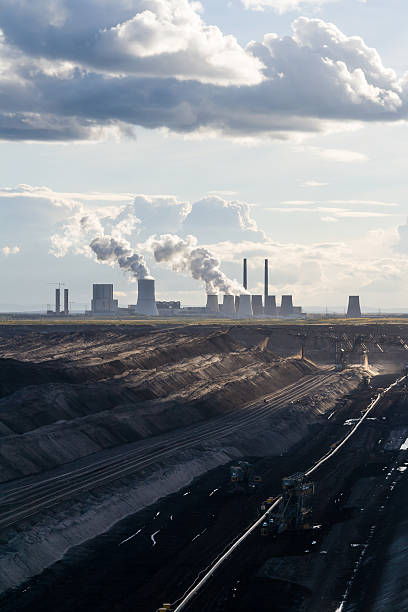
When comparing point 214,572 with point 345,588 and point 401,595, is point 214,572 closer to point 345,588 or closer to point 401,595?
point 345,588

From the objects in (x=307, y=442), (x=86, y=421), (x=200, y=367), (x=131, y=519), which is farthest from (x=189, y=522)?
(x=200, y=367)

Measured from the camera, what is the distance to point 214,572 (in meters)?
47.8

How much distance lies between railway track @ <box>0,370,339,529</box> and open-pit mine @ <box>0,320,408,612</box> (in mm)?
259

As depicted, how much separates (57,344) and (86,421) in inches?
4406

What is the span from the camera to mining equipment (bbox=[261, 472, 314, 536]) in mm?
56188

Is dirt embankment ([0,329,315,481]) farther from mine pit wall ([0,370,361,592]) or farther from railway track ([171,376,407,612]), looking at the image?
railway track ([171,376,407,612])

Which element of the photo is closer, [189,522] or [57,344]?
[189,522]

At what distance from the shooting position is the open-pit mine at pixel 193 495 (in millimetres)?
46219

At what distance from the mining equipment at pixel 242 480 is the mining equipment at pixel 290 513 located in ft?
25.1

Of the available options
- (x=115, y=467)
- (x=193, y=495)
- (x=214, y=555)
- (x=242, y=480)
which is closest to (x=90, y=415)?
(x=115, y=467)

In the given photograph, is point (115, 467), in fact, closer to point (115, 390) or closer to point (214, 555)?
point (214, 555)

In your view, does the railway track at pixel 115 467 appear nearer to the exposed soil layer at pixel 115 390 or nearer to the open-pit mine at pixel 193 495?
the open-pit mine at pixel 193 495

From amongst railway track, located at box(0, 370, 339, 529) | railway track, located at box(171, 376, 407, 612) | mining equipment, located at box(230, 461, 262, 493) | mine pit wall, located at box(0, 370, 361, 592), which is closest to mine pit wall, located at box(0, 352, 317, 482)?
railway track, located at box(0, 370, 339, 529)

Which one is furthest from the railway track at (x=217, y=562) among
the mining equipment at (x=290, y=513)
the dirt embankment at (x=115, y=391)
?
the dirt embankment at (x=115, y=391)
